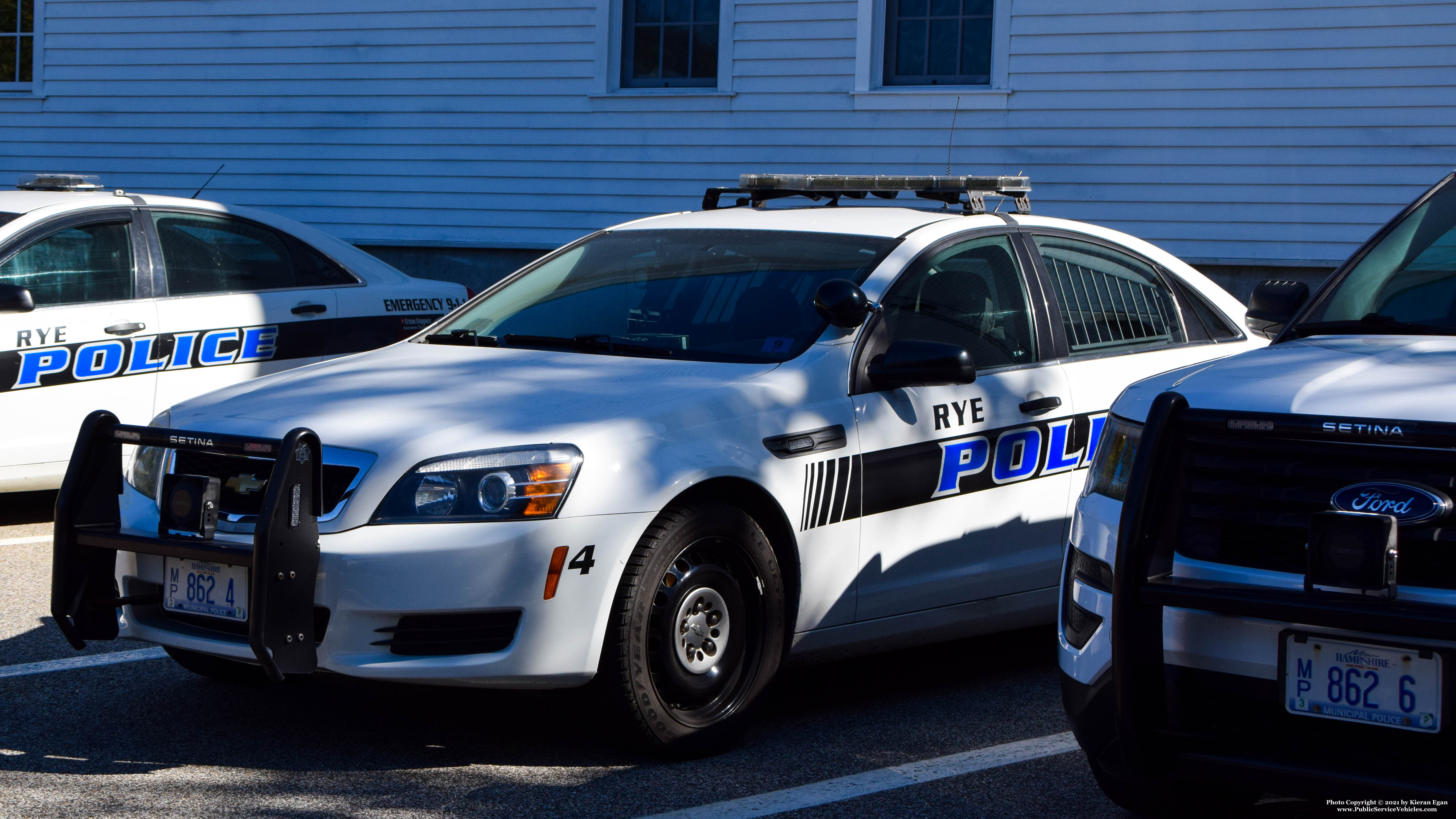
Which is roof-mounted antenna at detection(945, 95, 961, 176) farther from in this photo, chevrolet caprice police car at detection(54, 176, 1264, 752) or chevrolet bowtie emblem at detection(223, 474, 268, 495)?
chevrolet bowtie emblem at detection(223, 474, 268, 495)

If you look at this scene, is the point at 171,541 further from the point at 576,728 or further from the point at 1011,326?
the point at 1011,326

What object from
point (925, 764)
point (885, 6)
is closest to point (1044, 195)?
point (885, 6)

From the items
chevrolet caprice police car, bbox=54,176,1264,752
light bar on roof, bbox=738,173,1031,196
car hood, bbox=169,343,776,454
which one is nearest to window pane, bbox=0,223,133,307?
chevrolet caprice police car, bbox=54,176,1264,752

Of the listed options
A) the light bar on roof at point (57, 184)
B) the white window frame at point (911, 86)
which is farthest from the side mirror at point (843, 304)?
the white window frame at point (911, 86)

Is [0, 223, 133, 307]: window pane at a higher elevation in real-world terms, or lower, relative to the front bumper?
higher

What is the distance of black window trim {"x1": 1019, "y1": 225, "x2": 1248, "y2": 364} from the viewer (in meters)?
5.10

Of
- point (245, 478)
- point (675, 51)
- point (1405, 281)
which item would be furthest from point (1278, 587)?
point (675, 51)

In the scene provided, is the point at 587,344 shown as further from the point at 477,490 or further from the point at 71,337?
the point at 71,337

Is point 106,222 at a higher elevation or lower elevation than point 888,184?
lower

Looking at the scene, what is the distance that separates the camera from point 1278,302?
4355 millimetres

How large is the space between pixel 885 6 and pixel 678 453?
8883 millimetres

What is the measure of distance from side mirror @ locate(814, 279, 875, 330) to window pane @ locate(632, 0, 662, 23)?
9.08 metres

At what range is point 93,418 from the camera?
4.04 m

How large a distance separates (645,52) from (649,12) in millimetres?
333
